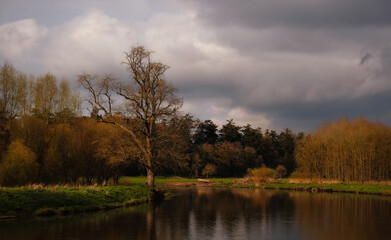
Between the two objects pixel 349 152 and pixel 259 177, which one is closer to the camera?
pixel 349 152

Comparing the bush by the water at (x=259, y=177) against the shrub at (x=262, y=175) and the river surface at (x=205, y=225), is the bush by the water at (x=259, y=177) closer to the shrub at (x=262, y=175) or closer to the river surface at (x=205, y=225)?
the shrub at (x=262, y=175)

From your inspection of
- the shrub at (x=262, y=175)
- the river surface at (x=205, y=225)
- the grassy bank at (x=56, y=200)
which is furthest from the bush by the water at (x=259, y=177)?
the river surface at (x=205, y=225)

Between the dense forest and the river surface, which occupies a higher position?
the dense forest

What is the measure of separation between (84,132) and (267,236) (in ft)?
100

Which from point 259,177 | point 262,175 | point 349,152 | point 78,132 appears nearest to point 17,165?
point 78,132

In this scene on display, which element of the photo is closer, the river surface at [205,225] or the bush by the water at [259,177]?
the river surface at [205,225]

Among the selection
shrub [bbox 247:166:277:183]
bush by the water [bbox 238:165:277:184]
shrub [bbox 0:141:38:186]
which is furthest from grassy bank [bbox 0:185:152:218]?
shrub [bbox 247:166:277:183]

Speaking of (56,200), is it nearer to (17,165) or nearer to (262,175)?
(17,165)

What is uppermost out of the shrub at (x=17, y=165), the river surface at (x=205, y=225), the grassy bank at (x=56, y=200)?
the shrub at (x=17, y=165)

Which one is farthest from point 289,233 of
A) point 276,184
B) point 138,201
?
point 276,184

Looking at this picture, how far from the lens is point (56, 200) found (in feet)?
82.7

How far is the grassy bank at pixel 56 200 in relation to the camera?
2247cm

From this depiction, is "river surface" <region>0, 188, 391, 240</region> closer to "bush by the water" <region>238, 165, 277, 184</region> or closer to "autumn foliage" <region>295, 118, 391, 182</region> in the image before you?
"autumn foliage" <region>295, 118, 391, 182</region>

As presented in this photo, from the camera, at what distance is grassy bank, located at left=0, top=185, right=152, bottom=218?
22469 millimetres
